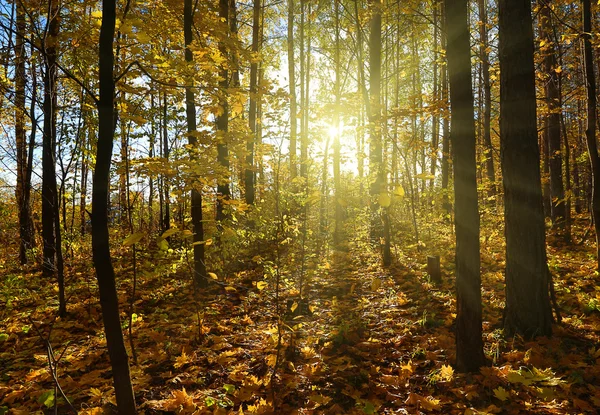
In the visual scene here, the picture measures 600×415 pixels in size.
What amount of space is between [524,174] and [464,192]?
127 centimetres

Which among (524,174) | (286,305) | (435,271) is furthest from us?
(435,271)

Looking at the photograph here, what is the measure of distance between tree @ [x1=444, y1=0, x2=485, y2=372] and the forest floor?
382 millimetres

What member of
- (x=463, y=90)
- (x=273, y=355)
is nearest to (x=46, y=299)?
(x=273, y=355)

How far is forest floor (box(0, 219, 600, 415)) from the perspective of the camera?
2754mm

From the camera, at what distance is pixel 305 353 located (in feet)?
12.2

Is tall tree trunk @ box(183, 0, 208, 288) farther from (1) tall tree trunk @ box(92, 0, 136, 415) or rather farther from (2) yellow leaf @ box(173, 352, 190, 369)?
(1) tall tree trunk @ box(92, 0, 136, 415)

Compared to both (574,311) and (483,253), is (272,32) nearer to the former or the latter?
(483,253)

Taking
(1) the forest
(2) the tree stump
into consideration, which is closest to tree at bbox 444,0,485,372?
(1) the forest

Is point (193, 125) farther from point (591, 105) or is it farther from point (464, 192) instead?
point (591, 105)

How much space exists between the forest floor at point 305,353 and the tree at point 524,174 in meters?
0.36

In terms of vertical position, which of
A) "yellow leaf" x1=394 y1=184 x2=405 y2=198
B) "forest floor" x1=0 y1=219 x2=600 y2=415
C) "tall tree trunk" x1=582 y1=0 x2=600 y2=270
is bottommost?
"forest floor" x1=0 y1=219 x2=600 y2=415

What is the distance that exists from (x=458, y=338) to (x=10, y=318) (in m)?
6.22

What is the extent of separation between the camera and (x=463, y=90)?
2.97 metres

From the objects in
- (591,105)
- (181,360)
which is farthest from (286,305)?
(591,105)
